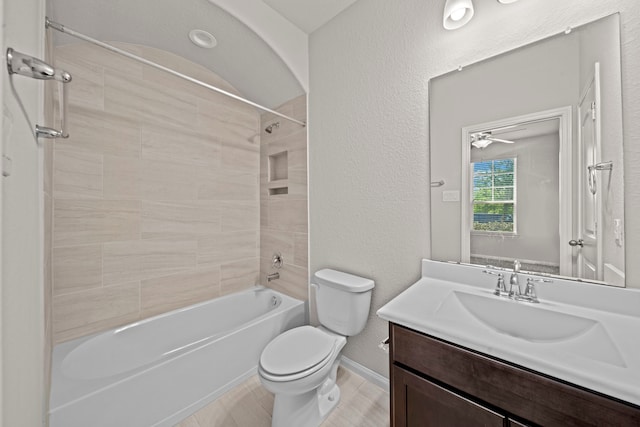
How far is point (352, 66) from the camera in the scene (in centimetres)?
170

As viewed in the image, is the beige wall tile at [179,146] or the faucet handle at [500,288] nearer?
the faucet handle at [500,288]

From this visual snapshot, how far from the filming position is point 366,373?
1644 mm

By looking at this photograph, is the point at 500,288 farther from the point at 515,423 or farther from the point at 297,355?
the point at 297,355

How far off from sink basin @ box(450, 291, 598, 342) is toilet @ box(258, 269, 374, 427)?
0.62 meters

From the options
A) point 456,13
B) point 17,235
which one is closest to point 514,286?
point 456,13

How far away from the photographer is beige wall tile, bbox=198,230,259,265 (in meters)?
2.11

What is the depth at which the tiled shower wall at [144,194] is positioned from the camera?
4.96 ft

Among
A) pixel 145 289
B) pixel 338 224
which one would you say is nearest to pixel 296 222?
pixel 338 224

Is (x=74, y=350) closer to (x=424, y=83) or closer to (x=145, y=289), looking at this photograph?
(x=145, y=289)

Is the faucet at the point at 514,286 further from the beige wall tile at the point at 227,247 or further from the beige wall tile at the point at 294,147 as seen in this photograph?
the beige wall tile at the point at 227,247

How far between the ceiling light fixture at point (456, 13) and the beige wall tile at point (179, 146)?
185 centimetres

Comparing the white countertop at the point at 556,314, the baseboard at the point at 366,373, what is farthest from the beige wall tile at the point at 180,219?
the white countertop at the point at 556,314

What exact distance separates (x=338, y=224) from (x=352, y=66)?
1113 mm

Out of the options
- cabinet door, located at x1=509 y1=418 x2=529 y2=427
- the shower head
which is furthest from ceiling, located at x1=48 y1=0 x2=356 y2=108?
cabinet door, located at x1=509 y1=418 x2=529 y2=427
